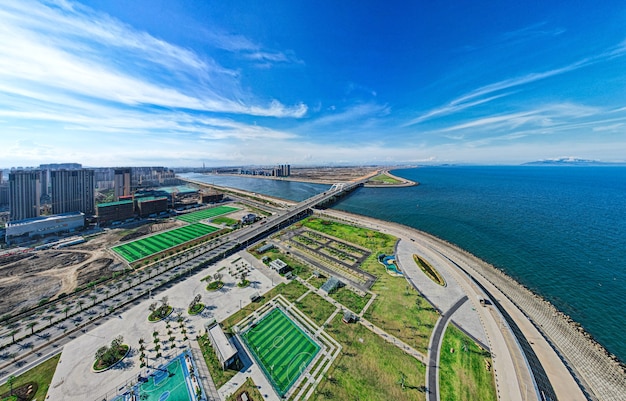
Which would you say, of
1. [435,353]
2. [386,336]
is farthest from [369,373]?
[435,353]

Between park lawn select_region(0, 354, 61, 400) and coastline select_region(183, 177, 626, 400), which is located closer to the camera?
park lawn select_region(0, 354, 61, 400)

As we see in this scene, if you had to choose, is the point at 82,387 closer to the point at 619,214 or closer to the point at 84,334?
the point at 84,334

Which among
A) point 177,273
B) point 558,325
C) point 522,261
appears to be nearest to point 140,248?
point 177,273

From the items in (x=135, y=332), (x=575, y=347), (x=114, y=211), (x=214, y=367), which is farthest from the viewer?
(x=114, y=211)

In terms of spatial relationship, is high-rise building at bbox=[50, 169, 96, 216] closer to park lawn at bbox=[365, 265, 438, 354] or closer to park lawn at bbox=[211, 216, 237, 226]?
park lawn at bbox=[211, 216, 237, 226]

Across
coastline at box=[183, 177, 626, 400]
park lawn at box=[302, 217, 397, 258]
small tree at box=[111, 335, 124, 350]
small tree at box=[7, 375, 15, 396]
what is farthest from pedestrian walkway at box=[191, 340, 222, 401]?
park lawn at box=[302, 217, 397, 258]

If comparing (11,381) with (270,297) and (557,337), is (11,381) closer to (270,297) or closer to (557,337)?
(270,297)
